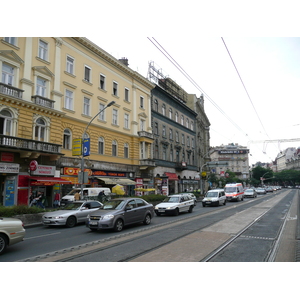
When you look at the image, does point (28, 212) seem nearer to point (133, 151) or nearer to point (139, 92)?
point (133, 151)

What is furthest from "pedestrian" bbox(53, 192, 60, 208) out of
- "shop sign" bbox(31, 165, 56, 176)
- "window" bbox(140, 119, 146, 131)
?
"window" bbox(140, 119, 146, 131)

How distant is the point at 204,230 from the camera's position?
1212 cm

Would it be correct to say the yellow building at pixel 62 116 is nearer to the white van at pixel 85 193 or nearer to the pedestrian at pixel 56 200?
the pedestrian at pixel 56 200

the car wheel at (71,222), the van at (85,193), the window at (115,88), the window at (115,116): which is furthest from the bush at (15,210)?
the window at (115,88)

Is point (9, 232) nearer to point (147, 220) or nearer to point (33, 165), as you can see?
point (147, 220)

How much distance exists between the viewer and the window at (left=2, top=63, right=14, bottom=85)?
2116cm

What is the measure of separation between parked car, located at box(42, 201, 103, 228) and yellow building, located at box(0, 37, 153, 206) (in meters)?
6.94

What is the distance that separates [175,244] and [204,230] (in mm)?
3372

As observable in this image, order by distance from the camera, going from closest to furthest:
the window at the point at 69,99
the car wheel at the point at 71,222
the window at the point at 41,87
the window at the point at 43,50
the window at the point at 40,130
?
the car wheel at the point at 71,222 → the window at the point at 40,130 → the window at the point at 41,87 → the window at the point at 43,50 → the window at the point at 69,99

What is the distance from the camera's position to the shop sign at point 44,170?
73.9 ft

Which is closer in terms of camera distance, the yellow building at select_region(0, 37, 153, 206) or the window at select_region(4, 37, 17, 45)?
the yellow building at select_region(0, 37, 153, 206)

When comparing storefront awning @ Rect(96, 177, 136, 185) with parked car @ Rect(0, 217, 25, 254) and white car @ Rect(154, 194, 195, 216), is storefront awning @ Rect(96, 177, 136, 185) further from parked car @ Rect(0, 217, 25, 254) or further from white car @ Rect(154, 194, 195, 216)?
parked car @ Rect(0, 217, 25, 254)
